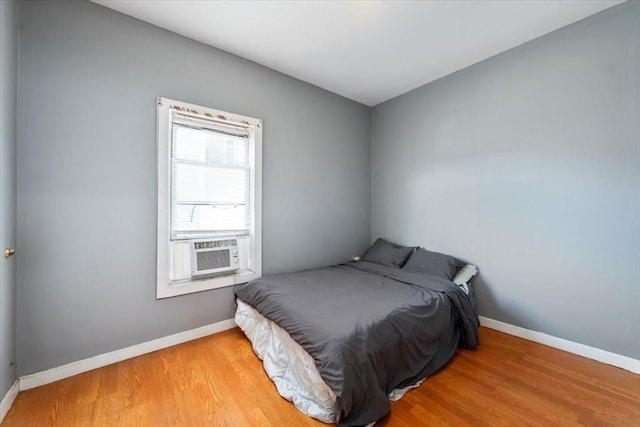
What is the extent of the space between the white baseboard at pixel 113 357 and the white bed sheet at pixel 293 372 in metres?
0.53

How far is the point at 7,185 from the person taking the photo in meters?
1.50

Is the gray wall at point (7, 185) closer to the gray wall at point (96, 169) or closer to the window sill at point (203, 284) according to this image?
the gray wall at point (96, 169)

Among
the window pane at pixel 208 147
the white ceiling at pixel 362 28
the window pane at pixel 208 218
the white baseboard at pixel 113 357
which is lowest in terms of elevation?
the white baseboard at pixel 113 357

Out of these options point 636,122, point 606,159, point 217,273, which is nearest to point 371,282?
point 217,273

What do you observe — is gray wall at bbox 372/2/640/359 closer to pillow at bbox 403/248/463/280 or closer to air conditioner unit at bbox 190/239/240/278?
pillow at bbox 403/248/463/280

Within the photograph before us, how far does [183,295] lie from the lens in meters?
2.25

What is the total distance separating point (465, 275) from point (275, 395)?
211 centimetres

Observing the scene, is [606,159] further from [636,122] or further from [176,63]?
[176,63]

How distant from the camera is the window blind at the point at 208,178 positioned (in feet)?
7.35

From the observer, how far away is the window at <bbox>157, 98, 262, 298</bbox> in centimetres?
215

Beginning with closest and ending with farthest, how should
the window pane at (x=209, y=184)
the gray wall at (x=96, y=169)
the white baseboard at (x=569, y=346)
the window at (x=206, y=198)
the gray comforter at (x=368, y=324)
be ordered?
1. the gray comforter at (x=368, y=324)
2. the gray wall at (x=96, y=169)
3. the white baseboard at (x=569, y=346)
4. the window at (x=206, y=198)
5. the window pane at (x=209, y=184)

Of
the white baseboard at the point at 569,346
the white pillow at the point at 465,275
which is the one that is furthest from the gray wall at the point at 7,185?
the white baseboard at the point at 569,346

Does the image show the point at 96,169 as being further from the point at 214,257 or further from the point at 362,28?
the point at 362,28

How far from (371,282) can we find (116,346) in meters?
2.18
